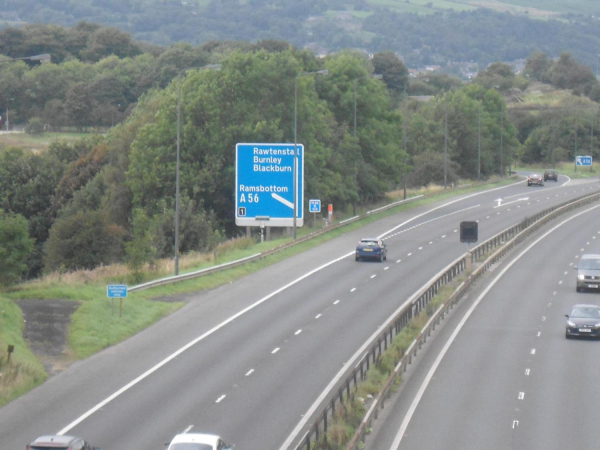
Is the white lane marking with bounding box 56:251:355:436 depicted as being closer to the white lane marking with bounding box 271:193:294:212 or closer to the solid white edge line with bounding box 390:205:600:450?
the white lane marking with bounding box 271:193:294:212

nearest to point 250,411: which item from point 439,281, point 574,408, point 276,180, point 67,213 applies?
point 574,408

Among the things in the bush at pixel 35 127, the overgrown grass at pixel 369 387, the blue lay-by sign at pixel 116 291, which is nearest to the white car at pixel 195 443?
the overgrown grass at pixel 369 387

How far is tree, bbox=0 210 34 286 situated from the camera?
123 feet

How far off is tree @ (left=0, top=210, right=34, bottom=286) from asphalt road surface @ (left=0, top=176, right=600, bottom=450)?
6787mm

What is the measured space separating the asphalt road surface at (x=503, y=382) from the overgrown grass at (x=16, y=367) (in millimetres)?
9208

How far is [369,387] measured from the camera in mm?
25234

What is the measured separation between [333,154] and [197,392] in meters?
50.1

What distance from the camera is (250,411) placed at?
23.9 metres

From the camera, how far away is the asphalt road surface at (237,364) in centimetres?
2245

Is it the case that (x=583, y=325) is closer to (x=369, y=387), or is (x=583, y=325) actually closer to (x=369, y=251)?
(x=369, y=387)

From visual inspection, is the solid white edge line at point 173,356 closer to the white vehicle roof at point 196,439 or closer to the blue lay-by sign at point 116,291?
the blue lay-by sign at point 116,291

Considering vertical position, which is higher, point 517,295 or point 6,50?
point 6,50

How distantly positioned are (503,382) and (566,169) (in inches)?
4593

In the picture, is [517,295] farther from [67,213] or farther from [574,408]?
[67,213]
